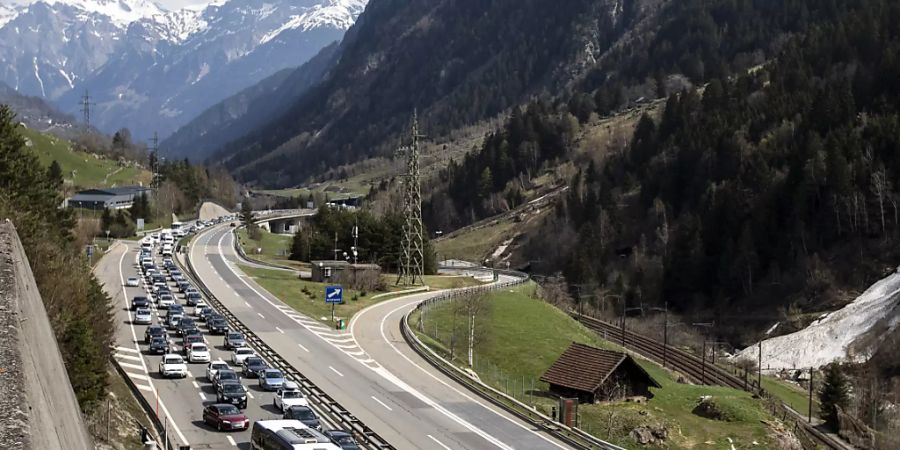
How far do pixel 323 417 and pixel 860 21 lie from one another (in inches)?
6210

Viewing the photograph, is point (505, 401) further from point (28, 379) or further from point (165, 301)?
point (28, 379)

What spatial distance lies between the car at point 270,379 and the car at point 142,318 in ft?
73.0

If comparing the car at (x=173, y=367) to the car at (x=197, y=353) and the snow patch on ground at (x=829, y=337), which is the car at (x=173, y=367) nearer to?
the car at (x=197, y=353)

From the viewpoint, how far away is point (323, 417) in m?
46.4

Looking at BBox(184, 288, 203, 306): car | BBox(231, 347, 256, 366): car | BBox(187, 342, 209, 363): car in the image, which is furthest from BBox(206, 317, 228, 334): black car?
BBox(184, 288, 203, 306): car

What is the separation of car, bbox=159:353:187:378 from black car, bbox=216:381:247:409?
677 cm

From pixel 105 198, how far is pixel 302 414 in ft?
488

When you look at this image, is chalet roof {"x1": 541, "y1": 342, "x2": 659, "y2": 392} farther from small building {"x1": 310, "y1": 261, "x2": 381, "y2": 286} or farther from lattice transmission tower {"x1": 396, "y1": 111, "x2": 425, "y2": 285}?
lattice transmission tower {"x1": 396, "y1": 111, "x2": 425, "y2": 285}

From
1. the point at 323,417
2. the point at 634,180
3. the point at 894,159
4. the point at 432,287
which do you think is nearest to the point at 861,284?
the point at 894,159

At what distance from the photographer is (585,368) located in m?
62.8

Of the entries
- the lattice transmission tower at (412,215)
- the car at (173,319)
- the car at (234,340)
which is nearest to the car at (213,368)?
the car at (234,340)

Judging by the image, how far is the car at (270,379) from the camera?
5259 centimetres

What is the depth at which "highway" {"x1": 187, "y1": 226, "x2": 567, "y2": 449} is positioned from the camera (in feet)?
155

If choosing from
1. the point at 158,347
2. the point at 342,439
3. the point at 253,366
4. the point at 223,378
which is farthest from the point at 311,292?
the point at 342,439
